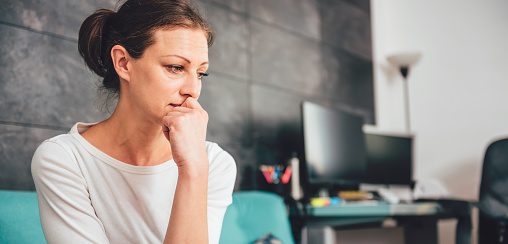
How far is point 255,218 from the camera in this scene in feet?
6.93

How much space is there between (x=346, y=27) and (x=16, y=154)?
2530 millimetres

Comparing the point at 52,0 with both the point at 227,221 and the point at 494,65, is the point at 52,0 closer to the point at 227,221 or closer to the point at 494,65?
the point at 227,221

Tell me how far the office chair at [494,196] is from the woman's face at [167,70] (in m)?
2.05

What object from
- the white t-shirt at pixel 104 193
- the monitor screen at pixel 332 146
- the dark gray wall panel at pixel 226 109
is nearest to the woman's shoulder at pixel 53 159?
the white t-shirt at pixel 104 193

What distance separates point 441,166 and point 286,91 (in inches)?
57.1

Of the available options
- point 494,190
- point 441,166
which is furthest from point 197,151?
point 441,166

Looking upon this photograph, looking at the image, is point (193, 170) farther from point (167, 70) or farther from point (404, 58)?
point (404, 58)

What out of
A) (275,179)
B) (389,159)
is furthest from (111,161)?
(389,159)

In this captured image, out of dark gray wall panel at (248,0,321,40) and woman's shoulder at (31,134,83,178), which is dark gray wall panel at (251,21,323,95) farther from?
woman's shoulder at (31,134,83,178)

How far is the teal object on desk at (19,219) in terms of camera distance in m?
1.33

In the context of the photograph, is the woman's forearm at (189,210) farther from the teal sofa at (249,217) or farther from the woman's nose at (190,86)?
the teal sofa at (249,217)

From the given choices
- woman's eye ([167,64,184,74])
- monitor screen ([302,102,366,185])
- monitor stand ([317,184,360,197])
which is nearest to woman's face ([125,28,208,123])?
woman's eye ([167,64,184,74])

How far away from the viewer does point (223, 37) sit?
2.62 m

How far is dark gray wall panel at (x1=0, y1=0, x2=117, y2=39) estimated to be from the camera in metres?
1.73
